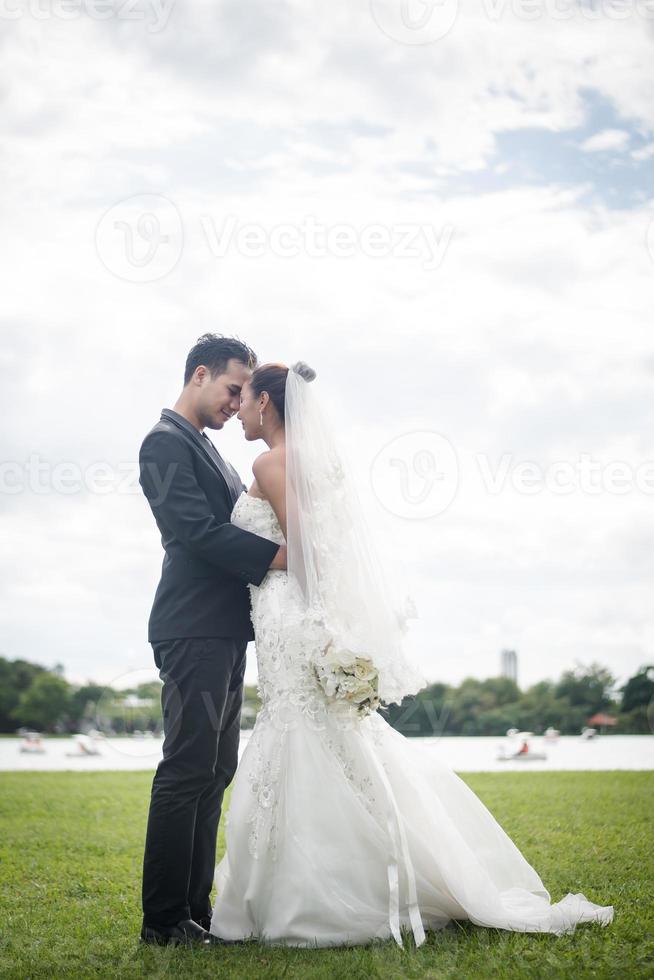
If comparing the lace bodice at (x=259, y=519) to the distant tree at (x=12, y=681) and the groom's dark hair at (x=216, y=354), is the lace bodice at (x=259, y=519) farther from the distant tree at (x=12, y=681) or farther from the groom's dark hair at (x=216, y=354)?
the distant tree at (x=12, y=681)

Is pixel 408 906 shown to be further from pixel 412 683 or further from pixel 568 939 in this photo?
pixel 412 683

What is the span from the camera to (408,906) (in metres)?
4.14

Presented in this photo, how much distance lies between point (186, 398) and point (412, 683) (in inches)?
77.3

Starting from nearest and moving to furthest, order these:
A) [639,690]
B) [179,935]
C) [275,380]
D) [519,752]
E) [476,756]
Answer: [179,935] → [275,380] → [519,752] → [476,756] → [639,690]

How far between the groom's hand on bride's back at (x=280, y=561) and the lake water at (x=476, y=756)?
24.6ft

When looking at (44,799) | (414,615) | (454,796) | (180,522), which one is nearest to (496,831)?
(454,796)

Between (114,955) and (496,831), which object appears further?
(496,831)

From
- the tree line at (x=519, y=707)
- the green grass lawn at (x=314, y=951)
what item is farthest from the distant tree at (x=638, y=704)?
the green grass lawn at (x=314, y=951)

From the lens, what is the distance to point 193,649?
4.52 m

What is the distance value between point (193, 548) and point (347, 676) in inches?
38.1

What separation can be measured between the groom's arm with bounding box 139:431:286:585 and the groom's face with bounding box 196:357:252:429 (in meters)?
0.38

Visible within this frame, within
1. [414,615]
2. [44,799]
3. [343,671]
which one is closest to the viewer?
[343,671]

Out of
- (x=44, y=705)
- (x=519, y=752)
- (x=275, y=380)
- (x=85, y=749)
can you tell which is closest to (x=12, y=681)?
(x=44, y=705)

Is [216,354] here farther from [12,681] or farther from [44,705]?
[12,681]
